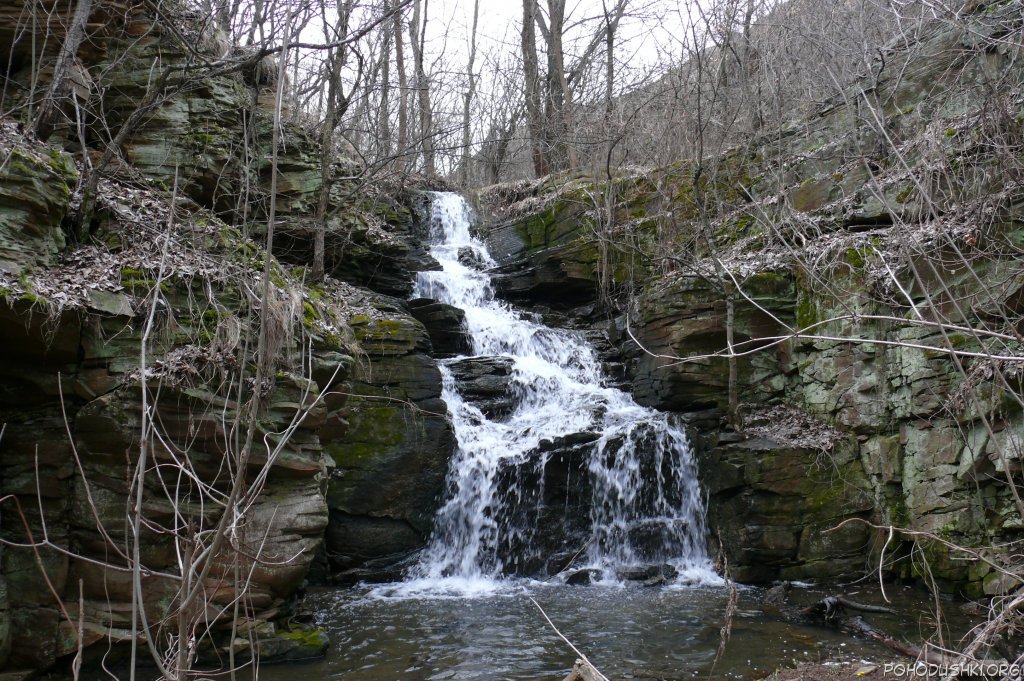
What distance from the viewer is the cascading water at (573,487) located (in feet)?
26.9

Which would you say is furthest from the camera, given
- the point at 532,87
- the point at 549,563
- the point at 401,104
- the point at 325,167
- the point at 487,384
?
the point at 532,87

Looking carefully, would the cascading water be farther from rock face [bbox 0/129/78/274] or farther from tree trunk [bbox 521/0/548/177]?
tree trunk [bbox 521/0/548/177]

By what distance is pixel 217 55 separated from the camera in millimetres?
8141

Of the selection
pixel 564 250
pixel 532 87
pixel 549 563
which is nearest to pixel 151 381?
pixel 549 563

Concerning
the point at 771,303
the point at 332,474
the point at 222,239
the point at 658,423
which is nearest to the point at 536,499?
the point at 658,423

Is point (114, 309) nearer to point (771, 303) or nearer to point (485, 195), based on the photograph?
point (771, 303)

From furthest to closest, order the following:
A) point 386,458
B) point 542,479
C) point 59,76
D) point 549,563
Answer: point 542,479
point 386,458
point 549,563
point 59,76

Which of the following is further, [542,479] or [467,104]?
[467,104]

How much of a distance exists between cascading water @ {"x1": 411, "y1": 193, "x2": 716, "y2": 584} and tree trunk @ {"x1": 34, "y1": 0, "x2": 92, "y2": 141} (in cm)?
530

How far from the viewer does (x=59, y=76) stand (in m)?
6.04

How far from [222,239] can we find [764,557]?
662 centimetres

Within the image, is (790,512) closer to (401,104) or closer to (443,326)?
(443,326)

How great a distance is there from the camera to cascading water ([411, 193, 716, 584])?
8.19 m

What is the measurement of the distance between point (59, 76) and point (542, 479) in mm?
6342
